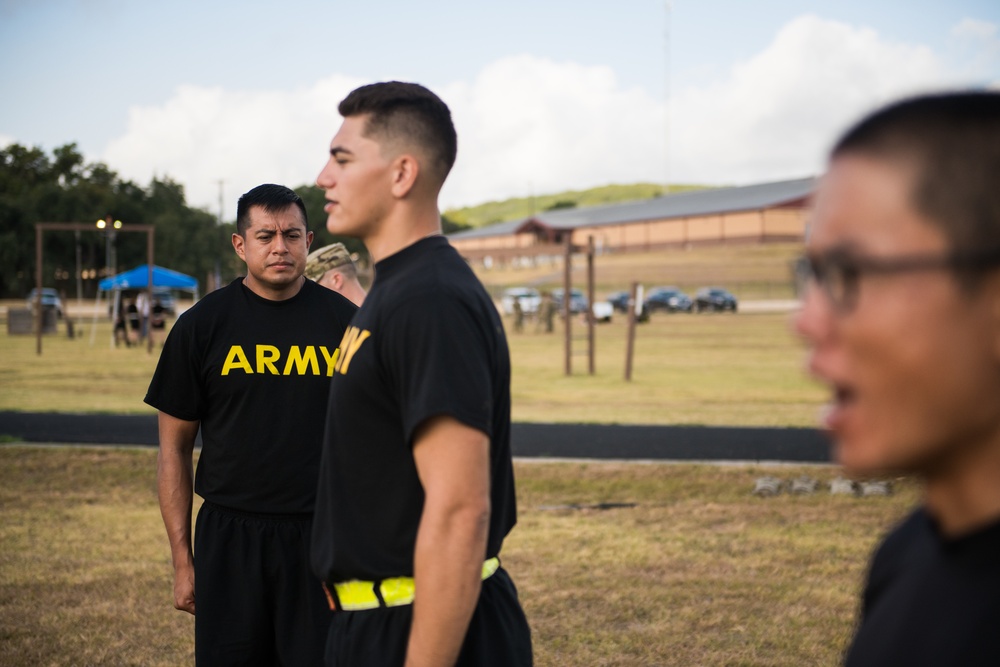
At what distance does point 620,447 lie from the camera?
12250 mm

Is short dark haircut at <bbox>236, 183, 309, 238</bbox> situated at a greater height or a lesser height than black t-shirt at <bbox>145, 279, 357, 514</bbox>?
greater

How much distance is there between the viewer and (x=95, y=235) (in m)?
68.5

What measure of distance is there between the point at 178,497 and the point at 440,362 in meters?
2.25

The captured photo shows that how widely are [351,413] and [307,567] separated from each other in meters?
1.73

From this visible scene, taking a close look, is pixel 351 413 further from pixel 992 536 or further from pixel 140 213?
pixel 140 213

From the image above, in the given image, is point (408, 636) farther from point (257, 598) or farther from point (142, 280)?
point (142, 280)

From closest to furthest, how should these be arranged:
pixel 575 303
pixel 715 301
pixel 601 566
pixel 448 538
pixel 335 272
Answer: pixel 448 538
pixel 335 272
pixel 601 566
pixel 575 303
pixel 715 301

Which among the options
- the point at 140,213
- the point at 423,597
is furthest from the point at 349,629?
the point at 140,213

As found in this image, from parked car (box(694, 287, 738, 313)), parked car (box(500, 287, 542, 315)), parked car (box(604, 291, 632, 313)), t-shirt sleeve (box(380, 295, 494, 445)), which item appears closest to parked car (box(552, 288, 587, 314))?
parked car (box(500, 287, 542, 315))

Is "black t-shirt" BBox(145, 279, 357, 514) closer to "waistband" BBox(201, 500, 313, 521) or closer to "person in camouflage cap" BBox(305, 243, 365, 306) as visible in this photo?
"waistband" BBox(201, 500, 313, 521)

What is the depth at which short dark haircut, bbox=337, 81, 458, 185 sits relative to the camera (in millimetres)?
2521

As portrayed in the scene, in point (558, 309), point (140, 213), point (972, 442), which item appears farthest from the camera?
point (140, 213)

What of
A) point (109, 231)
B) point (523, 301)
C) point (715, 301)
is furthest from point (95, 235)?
point (715, 301)

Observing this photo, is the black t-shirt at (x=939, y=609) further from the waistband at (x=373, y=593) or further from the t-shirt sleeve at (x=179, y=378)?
the t-shirt sleeve at (x=179, y=378)
